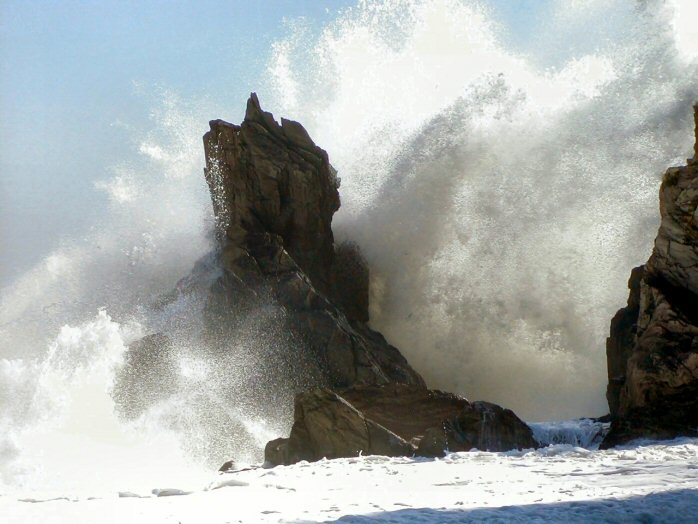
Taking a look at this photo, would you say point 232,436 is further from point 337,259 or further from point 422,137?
point 422,137

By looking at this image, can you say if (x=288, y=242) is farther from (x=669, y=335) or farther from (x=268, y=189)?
(x=669, y=335)

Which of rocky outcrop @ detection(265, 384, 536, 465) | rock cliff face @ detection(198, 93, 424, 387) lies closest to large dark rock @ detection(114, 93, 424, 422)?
rock cliff face @ detection(198, 93, 424, 387)

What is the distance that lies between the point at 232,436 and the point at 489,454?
10242 millimetres

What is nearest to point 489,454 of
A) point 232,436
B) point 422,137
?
point 232,436

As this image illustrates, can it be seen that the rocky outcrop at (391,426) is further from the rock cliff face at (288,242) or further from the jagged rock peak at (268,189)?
the jagged rock peak at (268,189)

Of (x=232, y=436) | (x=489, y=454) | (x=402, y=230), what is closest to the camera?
(x=489, y=454)

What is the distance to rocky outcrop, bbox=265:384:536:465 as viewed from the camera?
15.6 meters

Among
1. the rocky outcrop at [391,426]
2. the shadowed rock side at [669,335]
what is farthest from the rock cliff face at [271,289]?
the shadowed rock side at [669,335]

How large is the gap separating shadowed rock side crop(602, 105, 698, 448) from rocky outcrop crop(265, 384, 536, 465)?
91.5 inches

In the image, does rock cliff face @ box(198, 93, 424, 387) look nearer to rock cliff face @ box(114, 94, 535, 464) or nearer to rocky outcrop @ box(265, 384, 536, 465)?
rock cliff face @ box(114, 94, 535, 464)

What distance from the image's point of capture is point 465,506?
8109 mm

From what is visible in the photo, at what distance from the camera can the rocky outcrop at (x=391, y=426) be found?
1560cm

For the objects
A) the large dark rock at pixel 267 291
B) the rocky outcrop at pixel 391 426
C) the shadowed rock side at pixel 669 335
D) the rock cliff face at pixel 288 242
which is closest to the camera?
the shadowed rock side at pixel 669 335

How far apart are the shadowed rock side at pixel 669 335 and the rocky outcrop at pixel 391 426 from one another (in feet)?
7.63
